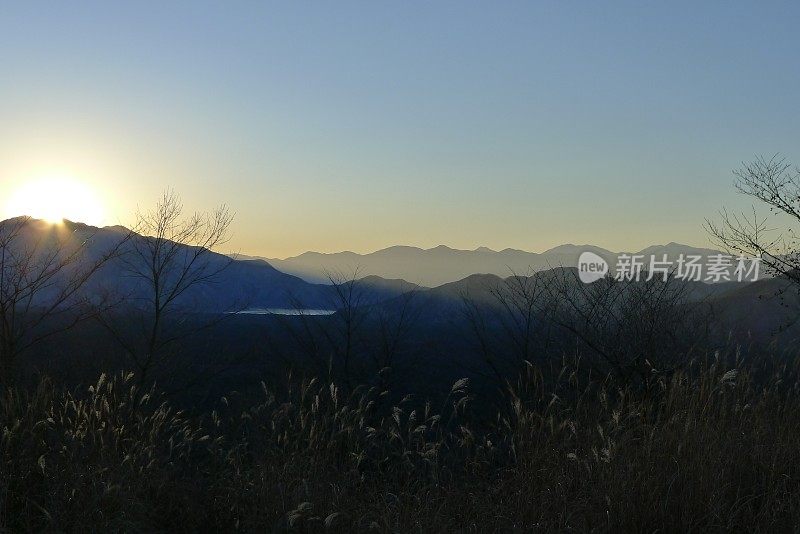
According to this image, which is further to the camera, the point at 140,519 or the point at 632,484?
the point at 140,519

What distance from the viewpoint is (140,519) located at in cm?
434

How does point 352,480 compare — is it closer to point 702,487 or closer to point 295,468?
point 295,468

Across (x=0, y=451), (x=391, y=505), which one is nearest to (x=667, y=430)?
(x=391, y=505)

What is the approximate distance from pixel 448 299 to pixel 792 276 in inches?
5672

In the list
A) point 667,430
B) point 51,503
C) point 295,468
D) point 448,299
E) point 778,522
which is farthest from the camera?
point 448,299

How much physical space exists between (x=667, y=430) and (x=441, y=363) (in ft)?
167

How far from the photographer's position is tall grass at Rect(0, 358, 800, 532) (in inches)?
154

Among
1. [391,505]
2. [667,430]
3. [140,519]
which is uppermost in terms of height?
[667,430]

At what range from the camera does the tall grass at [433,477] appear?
3910mm

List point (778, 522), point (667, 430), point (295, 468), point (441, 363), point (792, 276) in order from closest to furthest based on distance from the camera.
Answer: point (778, 522) → point (667, 430) → point (295, 468) → point (792, 276) → point (441, 363)

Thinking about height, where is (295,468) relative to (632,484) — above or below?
below

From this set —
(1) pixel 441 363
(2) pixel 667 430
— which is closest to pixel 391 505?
(2) pixel 667 430

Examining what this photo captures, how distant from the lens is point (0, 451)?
15.3 ft

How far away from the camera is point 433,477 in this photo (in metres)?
4.63
